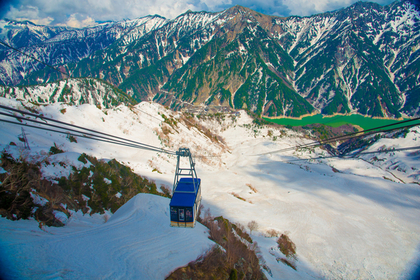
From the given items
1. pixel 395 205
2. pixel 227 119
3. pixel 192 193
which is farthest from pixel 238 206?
pixel 227 119

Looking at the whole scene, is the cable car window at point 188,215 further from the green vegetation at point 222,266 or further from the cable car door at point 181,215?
the green vegetation at point 222,266

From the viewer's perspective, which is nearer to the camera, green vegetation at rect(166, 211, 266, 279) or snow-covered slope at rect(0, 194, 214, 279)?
snow-covered slope at rect(0, 194, 214, 279)

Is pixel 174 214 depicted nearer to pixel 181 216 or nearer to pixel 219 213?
pixel 181 216

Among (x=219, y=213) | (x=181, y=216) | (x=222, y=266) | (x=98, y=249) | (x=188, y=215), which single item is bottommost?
(x=219, y=213)

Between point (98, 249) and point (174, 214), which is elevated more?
point (174, 214)

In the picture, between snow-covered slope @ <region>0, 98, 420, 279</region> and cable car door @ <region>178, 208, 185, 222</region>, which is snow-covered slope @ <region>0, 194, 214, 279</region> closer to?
snow-covered slope @ <region>0, 98, 420, 279</region>

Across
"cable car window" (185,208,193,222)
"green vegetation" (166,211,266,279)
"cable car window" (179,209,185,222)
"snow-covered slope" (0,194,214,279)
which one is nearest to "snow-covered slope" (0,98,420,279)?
"snow-covered slope" (0,194,214,279)

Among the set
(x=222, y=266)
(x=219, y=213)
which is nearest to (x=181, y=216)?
(x=222, y=266)

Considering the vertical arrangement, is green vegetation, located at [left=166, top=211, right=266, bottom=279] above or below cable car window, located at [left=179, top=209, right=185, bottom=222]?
below
